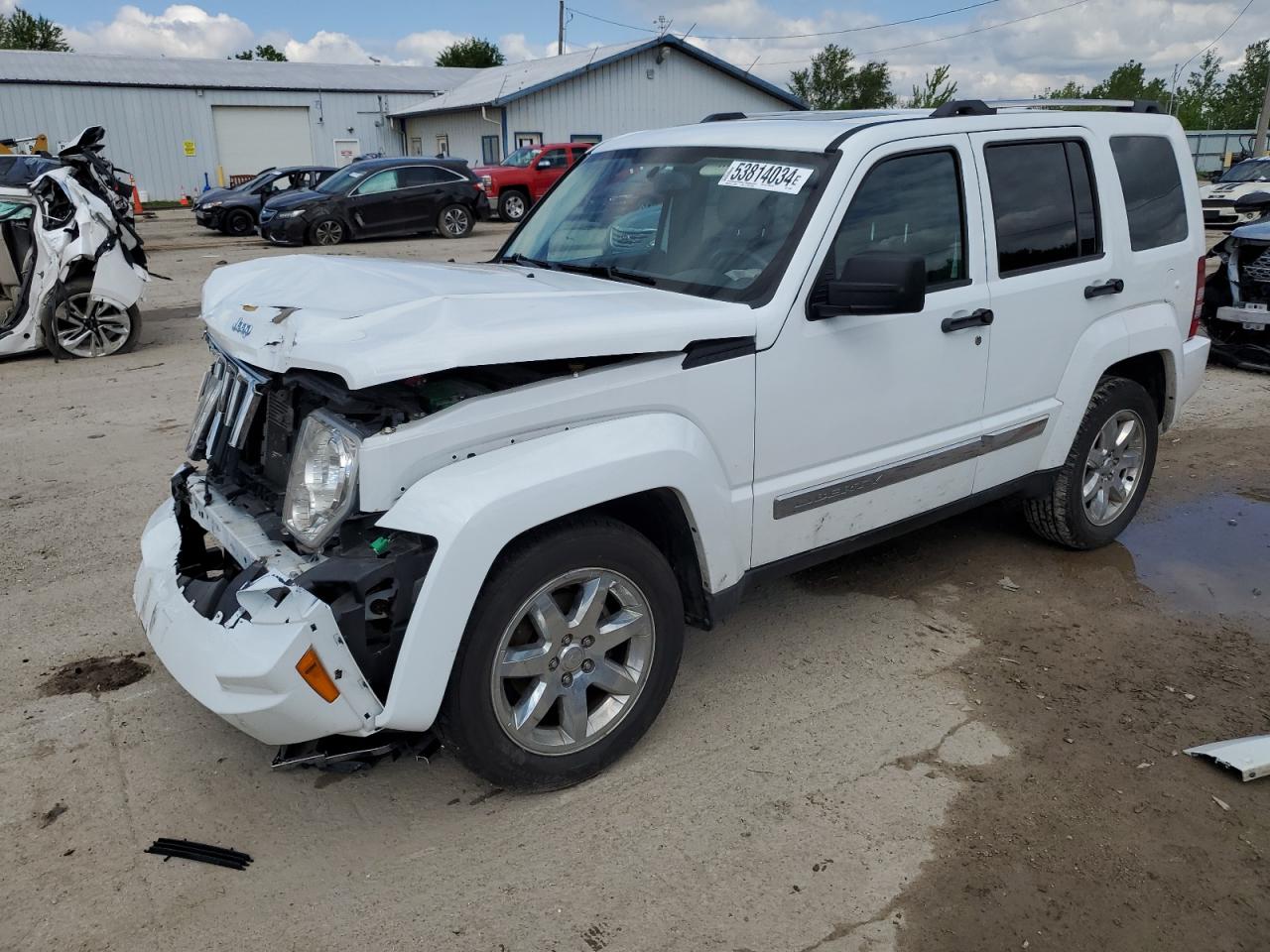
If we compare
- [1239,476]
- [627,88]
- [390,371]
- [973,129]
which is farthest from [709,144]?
[627,88]

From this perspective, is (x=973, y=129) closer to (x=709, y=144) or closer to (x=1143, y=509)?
(x=709, y=144)

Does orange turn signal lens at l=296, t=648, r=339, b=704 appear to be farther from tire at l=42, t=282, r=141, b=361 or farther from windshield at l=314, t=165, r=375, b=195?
windshield at l=314, t=165, r=375, b=195

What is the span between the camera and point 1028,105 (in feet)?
14.6

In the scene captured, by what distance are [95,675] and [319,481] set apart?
1682 mm

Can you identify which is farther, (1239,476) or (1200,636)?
(1239,476)

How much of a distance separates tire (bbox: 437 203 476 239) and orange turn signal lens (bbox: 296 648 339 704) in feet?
64.0

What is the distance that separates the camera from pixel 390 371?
101 inches

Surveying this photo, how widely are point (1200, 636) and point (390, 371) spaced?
3.55 metres

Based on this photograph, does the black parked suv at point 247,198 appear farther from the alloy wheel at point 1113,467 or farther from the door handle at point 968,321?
the door handle at point 968,321

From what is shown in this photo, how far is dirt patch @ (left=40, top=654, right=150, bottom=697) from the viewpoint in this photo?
3.71 meters

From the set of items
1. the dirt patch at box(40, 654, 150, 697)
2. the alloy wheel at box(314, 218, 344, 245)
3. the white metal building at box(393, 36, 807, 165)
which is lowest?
the dirt patch at box(40, 654, 150, 697)

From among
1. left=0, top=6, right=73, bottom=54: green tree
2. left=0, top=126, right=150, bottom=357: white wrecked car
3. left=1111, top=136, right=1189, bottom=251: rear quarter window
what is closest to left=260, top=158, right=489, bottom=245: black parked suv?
left=0, top=126, right=150, bottom=357: white wrecked car

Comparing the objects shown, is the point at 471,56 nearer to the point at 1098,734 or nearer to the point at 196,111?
the point at 196,111

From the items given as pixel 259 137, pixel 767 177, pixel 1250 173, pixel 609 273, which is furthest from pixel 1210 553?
pixel 259 137
